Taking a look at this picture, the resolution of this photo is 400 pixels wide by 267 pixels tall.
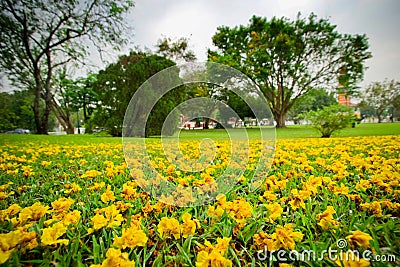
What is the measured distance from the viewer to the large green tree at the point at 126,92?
894cm

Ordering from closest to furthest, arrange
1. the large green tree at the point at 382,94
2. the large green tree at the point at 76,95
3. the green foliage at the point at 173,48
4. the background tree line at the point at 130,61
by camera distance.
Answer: the background tree line at the point at 130,61 → the large green tree at the point at 382,94 → the green foliage at the point at 173,48 → the large green tree at the point at 76,95

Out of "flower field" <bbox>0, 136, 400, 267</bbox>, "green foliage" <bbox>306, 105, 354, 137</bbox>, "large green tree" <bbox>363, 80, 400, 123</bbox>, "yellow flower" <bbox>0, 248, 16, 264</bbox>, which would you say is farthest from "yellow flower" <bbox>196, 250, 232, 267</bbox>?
"large green tree" <bbox>363, 80, 400, 123</bbox>

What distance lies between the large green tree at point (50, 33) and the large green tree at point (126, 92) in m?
1.13

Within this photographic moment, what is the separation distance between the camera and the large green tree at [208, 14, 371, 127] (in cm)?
1361

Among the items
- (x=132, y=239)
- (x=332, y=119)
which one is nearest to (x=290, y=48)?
(x=332, y=119)

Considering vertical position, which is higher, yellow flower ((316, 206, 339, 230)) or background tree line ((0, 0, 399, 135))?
background tree line ((0, 0, 399, 135))

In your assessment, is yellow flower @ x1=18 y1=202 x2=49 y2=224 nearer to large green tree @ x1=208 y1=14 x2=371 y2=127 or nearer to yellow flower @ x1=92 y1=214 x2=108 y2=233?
yellow flower @ x1=92 y1=214 x2=108 y2=233

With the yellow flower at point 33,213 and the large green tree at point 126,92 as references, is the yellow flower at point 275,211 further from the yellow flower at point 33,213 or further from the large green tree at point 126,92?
the large green tree at point 126,92

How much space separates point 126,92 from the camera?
897 cm

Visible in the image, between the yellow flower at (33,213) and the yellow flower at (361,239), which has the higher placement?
the yellow flower at (33,213)

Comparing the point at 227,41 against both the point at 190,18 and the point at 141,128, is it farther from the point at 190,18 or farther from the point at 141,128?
the point at 190,18

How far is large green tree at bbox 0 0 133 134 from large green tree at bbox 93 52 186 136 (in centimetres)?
113

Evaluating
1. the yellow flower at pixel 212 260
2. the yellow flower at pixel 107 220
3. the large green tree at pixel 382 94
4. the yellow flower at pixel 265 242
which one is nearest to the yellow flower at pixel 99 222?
the yellow flower at pixel 107 220

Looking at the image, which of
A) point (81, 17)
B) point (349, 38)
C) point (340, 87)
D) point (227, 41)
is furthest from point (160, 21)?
point (340, 87)
